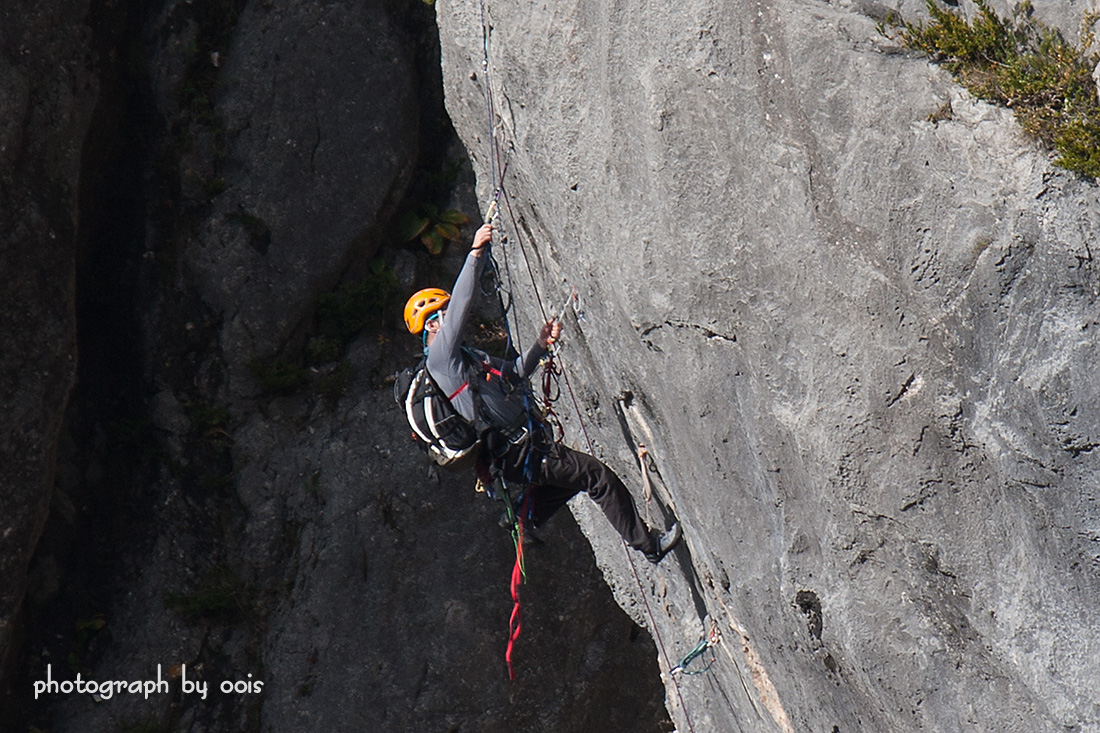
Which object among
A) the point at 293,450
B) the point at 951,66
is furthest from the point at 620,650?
the point at 951,66

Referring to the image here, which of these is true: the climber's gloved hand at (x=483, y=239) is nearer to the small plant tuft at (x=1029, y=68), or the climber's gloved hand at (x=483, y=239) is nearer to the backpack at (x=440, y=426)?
the backpack at (x=440, y=426)

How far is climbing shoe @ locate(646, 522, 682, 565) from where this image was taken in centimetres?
678

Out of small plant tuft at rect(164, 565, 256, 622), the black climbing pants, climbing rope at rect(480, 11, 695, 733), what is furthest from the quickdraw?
small plant tuft at rect(164, 565, 256, 622)

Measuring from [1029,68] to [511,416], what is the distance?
3.69 metres

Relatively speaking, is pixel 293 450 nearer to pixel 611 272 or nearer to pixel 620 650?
pixel 620 650

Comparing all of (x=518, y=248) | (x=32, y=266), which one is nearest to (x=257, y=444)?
(x=32, y=266)

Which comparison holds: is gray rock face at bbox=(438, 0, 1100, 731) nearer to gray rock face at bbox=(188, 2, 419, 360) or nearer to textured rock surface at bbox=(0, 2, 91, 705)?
gray rock face at bbox=(188, 2, 419, 360)

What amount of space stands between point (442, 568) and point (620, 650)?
2313mm

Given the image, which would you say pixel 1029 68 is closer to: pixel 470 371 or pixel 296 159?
pixel 470 371

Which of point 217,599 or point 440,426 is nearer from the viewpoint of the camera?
point 440,426

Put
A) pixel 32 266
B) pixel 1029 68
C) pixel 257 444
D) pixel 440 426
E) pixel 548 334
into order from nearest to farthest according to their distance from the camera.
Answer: pixel 1029 68, pixel 440 426, pixel 548 334, pixel 32 266, pixel 257 444

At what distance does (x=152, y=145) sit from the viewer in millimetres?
9883

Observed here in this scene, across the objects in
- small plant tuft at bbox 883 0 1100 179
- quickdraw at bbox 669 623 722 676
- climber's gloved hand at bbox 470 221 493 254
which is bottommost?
quickdraw at bbox 669 623 722 676

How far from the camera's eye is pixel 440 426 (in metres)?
6.09
